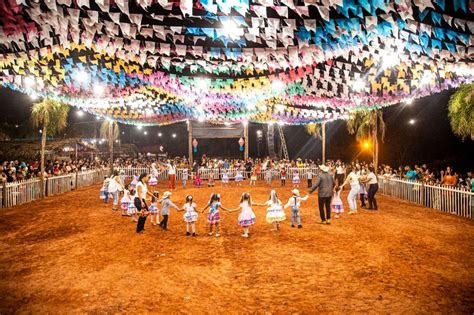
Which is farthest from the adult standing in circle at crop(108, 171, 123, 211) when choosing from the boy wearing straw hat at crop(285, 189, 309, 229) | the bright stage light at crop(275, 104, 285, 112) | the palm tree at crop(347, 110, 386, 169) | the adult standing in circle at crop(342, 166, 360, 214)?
the palm tree at crop(347, 110, 386, 169)

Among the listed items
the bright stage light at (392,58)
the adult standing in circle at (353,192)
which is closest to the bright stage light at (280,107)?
the adult standing in circle at (353,192)

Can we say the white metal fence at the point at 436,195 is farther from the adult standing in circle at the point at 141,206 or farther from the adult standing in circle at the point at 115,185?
the adult standing in circle at the point at 115,185

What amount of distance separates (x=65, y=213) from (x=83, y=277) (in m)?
6.76

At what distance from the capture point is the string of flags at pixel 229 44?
517 cm

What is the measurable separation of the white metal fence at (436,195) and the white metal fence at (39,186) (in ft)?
56.8

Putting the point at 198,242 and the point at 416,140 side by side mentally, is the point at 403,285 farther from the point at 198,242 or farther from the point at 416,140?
the point at 416,140

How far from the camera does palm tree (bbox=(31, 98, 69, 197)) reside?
47.5ft

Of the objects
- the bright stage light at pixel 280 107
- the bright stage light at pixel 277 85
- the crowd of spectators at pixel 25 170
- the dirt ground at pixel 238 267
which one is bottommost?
the dirt ground at pixel 238 267

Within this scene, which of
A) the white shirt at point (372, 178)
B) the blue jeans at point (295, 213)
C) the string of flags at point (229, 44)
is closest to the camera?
the string of flags at point (229, 44)

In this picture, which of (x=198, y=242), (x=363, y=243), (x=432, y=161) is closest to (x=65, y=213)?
(x=198, y=242)

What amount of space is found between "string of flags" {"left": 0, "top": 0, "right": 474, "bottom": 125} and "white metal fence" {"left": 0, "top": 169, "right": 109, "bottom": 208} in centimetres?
425

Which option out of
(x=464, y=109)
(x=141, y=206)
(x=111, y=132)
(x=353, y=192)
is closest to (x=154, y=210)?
(x=141, y=206)

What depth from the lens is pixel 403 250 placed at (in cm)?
684

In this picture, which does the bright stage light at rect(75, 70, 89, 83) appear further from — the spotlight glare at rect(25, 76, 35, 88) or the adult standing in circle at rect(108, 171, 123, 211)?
the adult standing in circle at rect(108, 171, 123, 211)
